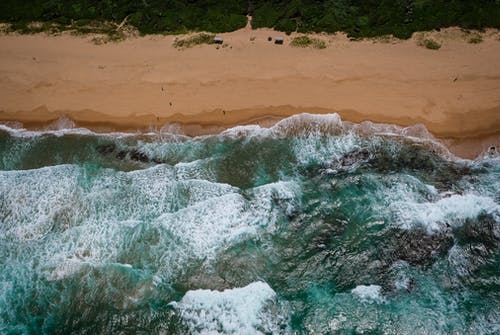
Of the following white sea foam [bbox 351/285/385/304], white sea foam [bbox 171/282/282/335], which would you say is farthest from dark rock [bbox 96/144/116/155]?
white sea foam [bbox 351/285/385/304]

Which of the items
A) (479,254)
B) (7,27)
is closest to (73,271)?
(479,254)

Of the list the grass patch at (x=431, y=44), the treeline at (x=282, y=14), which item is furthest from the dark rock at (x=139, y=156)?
the grass patch at (x=431, y=44)

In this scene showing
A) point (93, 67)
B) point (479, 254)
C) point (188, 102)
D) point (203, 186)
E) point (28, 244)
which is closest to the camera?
point (479, 254)

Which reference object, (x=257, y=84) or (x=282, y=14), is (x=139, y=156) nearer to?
(x=257, y=84)

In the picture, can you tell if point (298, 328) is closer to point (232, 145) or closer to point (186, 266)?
point (186, 266)

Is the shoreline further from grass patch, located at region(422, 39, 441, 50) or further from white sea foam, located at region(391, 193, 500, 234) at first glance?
grass patch, located at region(422, 39, 441, 50)

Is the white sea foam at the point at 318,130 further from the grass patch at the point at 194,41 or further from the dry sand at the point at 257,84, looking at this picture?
the grass patch at the point at 194,41

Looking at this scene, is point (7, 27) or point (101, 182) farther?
point (7, 27)
